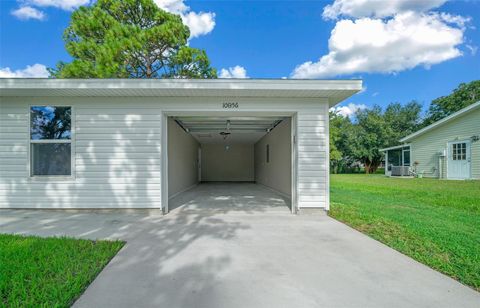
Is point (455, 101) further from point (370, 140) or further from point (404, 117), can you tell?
point (370, 140)

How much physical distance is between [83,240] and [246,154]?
42.2 feet

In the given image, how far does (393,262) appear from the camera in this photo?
2627mm

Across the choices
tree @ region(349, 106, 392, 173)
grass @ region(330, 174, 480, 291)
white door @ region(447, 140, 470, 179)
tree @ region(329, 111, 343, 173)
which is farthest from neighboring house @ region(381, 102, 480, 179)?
tree @ region(349, 106, 392, 173)

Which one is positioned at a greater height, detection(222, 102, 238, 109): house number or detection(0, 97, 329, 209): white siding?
detection(222, 102, 238, 109): house number

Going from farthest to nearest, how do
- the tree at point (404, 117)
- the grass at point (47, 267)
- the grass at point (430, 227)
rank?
the tree at point (404, 117)
the grass at point (430, 227)
the grass at point (47, 267)

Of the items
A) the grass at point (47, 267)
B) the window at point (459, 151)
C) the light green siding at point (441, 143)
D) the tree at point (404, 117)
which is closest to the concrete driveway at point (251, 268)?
the grass at point (47, 267)

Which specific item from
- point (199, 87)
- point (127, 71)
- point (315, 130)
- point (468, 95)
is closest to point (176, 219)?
point (199, 87)

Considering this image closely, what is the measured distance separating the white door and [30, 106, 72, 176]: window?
53.2ft

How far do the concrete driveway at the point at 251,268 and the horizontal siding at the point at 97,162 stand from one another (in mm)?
684

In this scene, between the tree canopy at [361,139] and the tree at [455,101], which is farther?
the tree at [455,101]

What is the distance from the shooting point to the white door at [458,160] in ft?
40.0

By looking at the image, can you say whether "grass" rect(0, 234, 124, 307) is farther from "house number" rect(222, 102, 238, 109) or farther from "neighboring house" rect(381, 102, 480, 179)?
"neighboring house" rect(381, 102, 480, 179)

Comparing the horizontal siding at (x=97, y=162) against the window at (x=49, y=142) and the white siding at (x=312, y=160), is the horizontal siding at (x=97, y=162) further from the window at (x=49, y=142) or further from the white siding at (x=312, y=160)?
the white siding at (x=312, y=160)

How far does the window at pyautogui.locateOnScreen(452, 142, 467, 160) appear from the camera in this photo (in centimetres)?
1238
